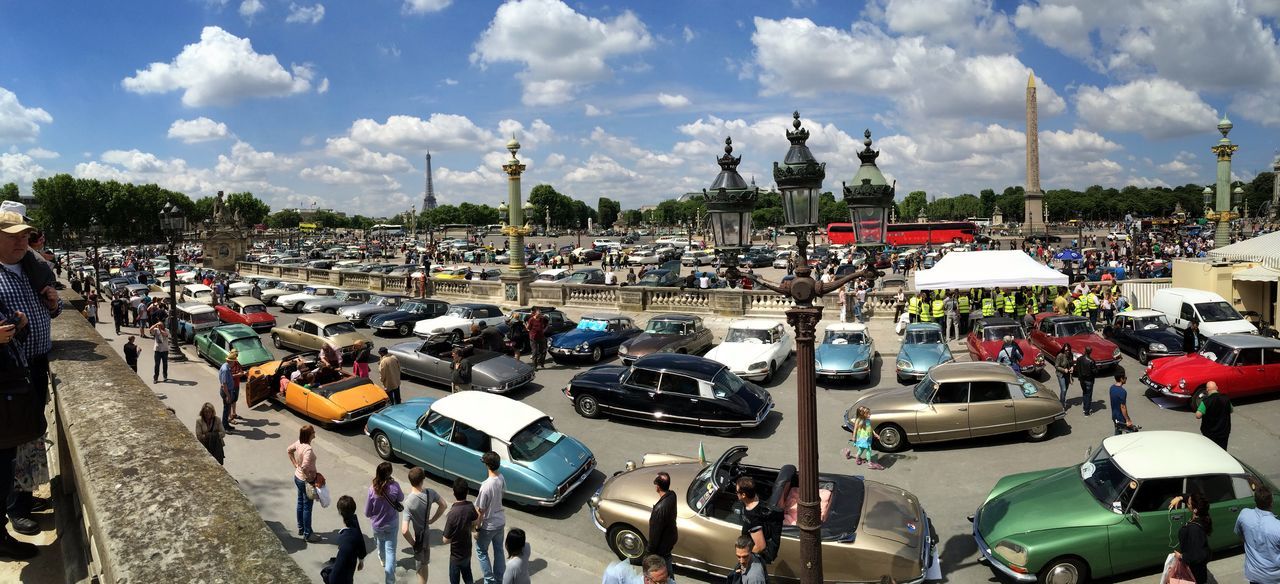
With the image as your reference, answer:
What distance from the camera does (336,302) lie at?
28.8 meters

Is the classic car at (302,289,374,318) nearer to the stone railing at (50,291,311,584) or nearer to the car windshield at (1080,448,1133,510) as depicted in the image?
the stone railing at (50,291,311,584)

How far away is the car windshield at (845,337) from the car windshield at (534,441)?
9648 mm

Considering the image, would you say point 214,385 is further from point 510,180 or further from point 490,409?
point 510,180

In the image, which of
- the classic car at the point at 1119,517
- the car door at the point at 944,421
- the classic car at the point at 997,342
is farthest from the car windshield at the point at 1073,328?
the classic car at the point at 1119,517

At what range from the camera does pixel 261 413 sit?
14.6m

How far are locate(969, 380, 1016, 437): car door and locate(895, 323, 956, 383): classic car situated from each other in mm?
3360

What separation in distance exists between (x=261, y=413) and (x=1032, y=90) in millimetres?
73945

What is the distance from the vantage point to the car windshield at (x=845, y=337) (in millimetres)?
17797

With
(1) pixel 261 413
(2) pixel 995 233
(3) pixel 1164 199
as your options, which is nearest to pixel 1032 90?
(2) pixel 995 233

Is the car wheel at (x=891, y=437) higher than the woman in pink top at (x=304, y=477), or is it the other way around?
the woman in pink top at (x=304, y=477)

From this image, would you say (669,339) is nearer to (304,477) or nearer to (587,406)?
(587,406)

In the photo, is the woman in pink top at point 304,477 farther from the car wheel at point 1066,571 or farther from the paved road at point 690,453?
the car wheel at point 1066,571

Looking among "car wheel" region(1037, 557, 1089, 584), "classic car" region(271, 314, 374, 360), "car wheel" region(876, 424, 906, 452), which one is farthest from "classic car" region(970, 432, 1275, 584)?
"classic car" region(271, 314, 374, 360)

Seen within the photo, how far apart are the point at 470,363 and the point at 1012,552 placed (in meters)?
11.8
